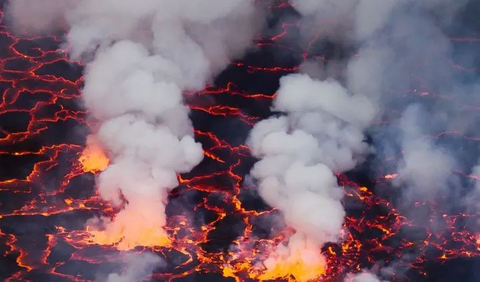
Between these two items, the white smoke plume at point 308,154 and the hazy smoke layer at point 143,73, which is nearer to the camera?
the white smoke plume at point 308,154

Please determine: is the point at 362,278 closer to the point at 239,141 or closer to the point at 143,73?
the point at 239,141

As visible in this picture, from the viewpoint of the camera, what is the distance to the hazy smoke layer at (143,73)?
7.00 m

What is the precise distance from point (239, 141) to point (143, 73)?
1555 millimetres

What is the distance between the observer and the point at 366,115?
888 centimetres

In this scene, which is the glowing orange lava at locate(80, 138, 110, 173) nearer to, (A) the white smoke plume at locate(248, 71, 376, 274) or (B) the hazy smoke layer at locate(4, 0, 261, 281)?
(B) the hazy smoke layer at locate(4, 0, 261, 281)

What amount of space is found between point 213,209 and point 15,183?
2.28 meters

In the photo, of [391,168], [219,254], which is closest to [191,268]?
[219,254]

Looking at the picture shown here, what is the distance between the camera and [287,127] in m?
8.30

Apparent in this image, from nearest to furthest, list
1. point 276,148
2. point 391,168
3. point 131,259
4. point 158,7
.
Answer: point 131,259 < point 276,148 < point 391,168 < point 158,7

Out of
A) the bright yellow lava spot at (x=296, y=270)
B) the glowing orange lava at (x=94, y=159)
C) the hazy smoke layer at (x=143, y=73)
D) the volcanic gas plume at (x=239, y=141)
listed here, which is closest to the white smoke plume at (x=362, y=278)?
the volcanic gas plume at (x=239, y=141)

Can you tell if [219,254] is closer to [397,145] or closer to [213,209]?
[213,209]

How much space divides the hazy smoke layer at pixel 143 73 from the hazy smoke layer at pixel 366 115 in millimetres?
1115

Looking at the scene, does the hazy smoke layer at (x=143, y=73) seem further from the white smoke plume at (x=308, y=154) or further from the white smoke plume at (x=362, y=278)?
the white smoke plume at (x=362, y=278)

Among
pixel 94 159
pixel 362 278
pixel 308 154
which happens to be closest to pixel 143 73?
pixel 94 159
